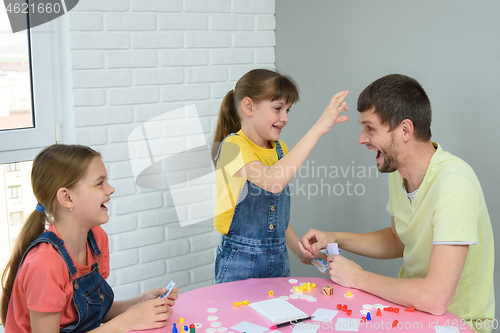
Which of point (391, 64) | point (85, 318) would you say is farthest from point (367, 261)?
point (85, 318)

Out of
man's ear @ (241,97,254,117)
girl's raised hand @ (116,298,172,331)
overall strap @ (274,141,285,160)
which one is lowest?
girl's raised hand @ (116,298,172,331)

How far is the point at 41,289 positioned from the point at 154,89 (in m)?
1.38

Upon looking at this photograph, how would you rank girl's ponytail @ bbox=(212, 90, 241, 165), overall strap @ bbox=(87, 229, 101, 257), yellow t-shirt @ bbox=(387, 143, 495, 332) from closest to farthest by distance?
yellow t-shirt @ bbox=(387, 143, 495, 332), overall strap @ bbox=(87, 229, 101, 257), girl's ponytail @ bbox=(212, 90, 241, 165)

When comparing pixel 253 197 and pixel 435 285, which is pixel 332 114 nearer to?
pixel 253 197

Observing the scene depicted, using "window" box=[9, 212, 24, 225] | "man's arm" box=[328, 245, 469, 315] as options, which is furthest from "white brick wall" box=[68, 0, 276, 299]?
"man's arm" box=[328, 245, 469, 315]

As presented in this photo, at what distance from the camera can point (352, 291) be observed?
4.92 feet

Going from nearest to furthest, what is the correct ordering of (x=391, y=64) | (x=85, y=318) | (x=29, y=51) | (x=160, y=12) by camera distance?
(x=85, y=318), (x=391, y=64), (x=29, y=51), (x=160, y=12)

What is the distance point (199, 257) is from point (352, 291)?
1.37 m

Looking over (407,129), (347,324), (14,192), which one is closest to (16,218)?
(14,192)

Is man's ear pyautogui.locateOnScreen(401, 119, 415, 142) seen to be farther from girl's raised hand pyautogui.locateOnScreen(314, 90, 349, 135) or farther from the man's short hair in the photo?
girl's raised hand pyautogui.locateOnScreen(314, 90, 349, 135)

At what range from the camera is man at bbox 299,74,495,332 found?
52.7 inches

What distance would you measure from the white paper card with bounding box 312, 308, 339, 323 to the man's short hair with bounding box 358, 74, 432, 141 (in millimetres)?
625

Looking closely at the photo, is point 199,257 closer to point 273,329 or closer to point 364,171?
point 364,171

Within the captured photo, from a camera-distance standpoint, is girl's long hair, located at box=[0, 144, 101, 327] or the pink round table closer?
the pink round table
